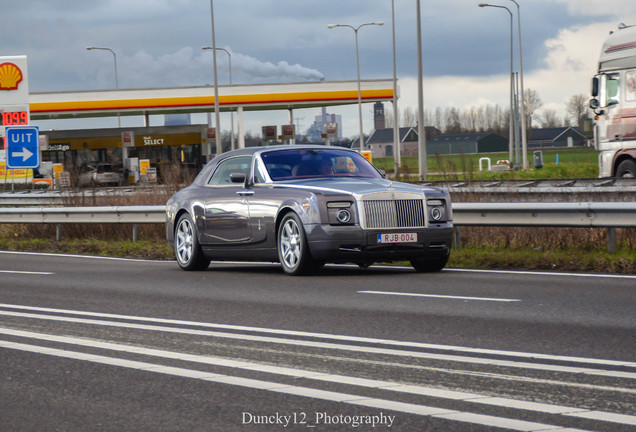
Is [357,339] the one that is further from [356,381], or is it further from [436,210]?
[436,210]

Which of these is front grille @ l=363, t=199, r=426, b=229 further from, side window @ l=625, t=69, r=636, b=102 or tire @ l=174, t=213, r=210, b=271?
side window @ l=625, t=69, r=636, b=102

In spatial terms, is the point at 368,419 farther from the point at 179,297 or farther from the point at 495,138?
the point at 495,138

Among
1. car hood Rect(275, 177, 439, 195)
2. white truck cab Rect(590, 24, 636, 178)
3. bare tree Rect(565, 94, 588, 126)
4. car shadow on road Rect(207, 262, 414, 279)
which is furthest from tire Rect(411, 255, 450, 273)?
bare tree Rect(565, 94, 588, 126)

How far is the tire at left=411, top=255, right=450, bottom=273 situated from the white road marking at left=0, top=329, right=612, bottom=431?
599 cm

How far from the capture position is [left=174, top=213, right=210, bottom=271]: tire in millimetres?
14094

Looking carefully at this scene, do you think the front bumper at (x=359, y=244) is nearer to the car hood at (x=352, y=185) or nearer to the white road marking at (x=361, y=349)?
the car hood at (x=352, y=185)

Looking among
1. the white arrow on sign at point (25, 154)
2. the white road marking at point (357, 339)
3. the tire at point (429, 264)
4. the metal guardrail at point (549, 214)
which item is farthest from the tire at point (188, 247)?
the white arrow on sign at point (25, 154)

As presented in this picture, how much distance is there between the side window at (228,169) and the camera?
1395cm

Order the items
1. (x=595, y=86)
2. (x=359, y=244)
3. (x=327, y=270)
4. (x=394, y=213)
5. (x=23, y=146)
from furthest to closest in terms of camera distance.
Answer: (x=23, y=146) < (x=595, y=86) < (x=327, y=270) < (x=394, y=213) < (x=359, y=244)

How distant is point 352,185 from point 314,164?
1.14 meters

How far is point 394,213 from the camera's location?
12.1 metres

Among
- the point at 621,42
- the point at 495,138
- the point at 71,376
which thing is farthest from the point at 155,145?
the point at 495,138


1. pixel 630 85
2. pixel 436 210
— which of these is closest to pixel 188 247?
pixel 436 210

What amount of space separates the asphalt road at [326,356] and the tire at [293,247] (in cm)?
53
